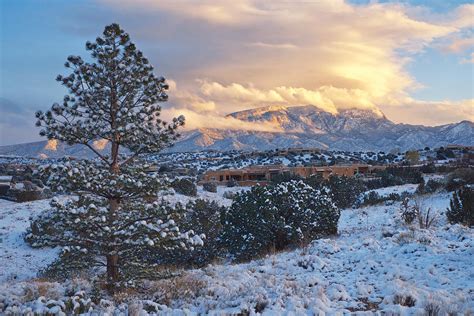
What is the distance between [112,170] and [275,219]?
27.7ft

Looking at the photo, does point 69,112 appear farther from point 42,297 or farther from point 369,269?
point 369,269

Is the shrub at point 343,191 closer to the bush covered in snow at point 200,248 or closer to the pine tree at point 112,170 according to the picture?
the bush covered in snow at point 200,248

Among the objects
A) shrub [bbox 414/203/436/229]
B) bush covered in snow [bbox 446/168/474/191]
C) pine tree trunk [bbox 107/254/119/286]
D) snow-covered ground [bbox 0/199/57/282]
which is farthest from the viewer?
bush covered in snow [bbox 446/168/474/191]

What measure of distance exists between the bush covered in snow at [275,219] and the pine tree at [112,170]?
286 inches

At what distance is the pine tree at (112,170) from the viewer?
8.12 meters

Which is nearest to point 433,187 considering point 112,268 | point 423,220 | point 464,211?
point 423,220

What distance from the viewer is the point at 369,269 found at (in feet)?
32.5

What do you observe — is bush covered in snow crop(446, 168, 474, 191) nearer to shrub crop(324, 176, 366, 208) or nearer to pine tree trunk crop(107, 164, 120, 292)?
shrub crop(324, 176, 366, 208)

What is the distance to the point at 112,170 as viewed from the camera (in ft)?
29.7

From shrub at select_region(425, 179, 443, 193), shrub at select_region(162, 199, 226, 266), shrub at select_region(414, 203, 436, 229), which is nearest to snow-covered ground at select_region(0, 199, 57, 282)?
shrub at select_region(162, 199, 226, 266)

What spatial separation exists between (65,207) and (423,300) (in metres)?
6.31

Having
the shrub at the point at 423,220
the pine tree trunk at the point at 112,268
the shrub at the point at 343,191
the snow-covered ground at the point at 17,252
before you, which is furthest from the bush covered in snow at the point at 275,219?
the shrub at the point at 343,191

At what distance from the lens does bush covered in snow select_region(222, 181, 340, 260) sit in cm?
1586

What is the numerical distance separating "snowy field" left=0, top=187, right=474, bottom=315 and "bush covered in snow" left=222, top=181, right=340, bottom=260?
9.11ft
